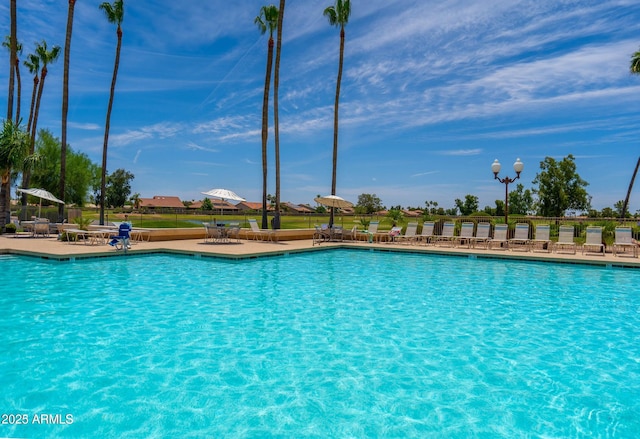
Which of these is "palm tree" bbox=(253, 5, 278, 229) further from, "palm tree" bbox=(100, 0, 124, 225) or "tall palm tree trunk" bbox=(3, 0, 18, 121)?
"tall palm tree trunk" bbox=(3, 0, 18, 121)

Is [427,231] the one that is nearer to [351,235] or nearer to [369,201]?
[351,235]

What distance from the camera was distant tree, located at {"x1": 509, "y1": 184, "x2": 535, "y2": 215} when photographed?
186ft

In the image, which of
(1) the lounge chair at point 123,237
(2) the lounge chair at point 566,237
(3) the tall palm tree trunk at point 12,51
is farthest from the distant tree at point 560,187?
(3) the tall palm tree trunk at point 12,51

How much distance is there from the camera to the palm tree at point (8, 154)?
1852 centimetres

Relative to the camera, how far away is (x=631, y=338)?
524cm

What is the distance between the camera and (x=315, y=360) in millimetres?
4398

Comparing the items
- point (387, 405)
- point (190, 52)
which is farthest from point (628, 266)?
point (190, 52)

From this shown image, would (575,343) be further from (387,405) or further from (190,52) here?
(190,52)

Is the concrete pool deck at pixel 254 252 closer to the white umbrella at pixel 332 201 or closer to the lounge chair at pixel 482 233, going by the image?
the lounge chair at pixel 482 233

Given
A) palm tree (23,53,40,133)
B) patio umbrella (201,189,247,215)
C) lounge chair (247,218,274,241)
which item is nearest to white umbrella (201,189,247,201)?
patio umbrella (201,189,247,215)

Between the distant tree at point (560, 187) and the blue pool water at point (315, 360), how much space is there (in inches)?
1379

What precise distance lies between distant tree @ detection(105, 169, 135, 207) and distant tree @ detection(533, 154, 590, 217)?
85.4 meters

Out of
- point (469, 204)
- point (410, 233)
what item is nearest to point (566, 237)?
point (410, 233)

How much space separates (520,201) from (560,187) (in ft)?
61.3
